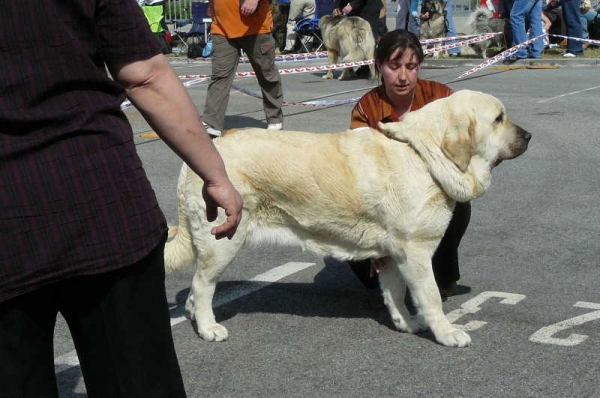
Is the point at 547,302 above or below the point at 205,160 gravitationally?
below

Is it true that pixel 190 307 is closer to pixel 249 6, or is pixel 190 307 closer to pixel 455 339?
pixel 455 339

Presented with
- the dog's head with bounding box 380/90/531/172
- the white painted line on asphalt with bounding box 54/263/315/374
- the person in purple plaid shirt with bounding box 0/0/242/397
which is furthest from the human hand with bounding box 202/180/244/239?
the white painted line on asphalt with bounding box 54/263/315/374

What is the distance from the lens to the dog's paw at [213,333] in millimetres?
4438

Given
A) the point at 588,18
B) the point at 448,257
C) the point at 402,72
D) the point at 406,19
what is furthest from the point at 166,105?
the point at 406,19

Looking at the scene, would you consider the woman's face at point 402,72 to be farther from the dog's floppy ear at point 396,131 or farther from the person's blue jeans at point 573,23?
the person's blue jeans at point 573,23

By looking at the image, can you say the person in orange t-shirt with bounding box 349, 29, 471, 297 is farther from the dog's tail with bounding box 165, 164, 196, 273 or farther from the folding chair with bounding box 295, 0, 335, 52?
the folding chair with bounding box 295, 0, 335, 52

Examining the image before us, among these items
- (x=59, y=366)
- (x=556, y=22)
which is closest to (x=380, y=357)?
(x=59, y=366)

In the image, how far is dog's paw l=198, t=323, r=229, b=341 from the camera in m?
4.44

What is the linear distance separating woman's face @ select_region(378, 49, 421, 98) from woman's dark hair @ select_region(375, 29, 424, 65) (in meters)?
0.02

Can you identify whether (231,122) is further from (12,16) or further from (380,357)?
(12,16)

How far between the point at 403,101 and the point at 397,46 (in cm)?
30

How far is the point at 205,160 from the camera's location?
2.29 metres

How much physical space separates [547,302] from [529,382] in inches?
42.6

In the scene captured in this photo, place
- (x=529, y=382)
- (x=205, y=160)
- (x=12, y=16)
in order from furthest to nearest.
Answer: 1. (x=529, y=382)
2. (x=205, y=160)
3. (x=12, y=16)
